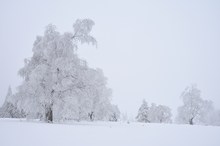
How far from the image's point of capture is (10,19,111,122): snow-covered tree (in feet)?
78.8

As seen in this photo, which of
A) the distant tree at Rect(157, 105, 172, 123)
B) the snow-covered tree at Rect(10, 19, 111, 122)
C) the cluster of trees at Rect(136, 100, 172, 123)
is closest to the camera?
the snow-covered tree at Rect(10, 19, 111, 122)

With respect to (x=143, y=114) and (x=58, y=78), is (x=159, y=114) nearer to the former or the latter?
(x=143, y=114)

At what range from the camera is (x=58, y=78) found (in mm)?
24656

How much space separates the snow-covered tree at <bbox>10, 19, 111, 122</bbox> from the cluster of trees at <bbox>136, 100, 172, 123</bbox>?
161 ft

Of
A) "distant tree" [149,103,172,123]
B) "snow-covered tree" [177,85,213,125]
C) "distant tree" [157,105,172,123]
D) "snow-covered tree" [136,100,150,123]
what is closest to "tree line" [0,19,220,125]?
"snow-covered tree" [177,85,213,125]

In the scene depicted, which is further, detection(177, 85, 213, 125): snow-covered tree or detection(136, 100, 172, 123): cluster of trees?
detection(136, 100, 172, 123): cluster of trees

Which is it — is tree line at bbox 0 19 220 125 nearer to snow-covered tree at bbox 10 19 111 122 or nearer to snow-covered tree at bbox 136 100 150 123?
snow-covered tree at bbox 10 19 111 122

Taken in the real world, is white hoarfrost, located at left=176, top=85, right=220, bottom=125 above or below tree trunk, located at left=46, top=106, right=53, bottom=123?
above

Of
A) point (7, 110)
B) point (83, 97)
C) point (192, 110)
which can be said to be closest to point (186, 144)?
point (83, 97)

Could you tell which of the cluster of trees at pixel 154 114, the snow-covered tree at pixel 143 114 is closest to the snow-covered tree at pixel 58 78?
the snow-covered tree at pixel 143 114

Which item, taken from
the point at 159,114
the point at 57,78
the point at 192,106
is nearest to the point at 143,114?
the point at 159,114

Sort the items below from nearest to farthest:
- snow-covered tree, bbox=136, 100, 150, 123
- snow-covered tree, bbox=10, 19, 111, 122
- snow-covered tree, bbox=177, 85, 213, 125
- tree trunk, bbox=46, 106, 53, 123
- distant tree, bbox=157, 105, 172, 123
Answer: snow-covered tree, bbox=10, 19, 111, 122 → tree trunk, bbox=46, 106, 53, 123 → snow-covered tree, bbox=177, 85, 213, 125 → snow-covered tree, bbox=136, 100, 150, 123 → distant tree, bbox=157, 105, 172, 123

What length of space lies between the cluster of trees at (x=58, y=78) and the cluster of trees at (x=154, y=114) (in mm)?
49043

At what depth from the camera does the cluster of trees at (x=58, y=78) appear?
24047mm
